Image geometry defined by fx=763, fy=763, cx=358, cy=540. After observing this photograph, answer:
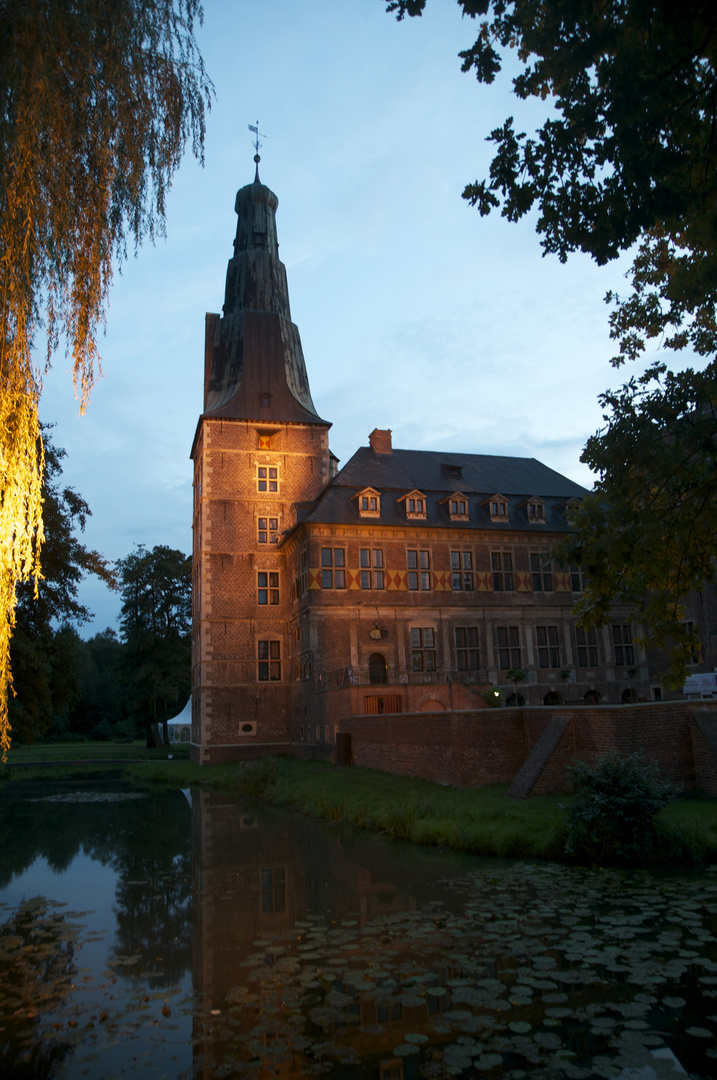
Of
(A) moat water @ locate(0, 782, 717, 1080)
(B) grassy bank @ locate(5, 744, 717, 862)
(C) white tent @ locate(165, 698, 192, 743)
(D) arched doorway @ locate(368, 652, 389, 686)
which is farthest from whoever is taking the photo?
(C) white tent @ locate(165, 698, 192, 743)

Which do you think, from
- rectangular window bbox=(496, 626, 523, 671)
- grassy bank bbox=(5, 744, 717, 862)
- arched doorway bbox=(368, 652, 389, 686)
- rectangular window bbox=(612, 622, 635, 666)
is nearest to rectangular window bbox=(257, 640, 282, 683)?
arched doorway bbox=(368, 652, 389, 686)

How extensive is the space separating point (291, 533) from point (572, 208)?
2962cm

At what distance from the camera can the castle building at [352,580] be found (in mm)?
32375

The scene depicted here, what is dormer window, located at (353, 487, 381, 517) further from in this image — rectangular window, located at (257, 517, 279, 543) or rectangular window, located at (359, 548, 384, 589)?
rectangular window, located at (257, 517, 279, 543)

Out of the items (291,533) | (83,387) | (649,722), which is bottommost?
(649,722)

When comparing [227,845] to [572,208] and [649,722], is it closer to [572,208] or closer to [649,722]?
[649,722]

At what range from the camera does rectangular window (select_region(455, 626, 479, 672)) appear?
33.8m

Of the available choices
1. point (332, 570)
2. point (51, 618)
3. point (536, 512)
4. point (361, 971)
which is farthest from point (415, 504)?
point (361, 971)

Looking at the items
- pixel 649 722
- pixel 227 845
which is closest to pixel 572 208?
pixel 649 722

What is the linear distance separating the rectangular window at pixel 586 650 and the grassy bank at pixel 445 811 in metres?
14.6

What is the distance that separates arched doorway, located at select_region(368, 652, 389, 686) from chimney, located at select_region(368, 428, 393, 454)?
10690 mm

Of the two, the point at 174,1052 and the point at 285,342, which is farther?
the point at 285,342

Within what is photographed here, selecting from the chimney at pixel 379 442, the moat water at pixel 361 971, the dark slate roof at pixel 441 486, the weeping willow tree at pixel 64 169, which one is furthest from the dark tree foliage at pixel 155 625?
the weeping willow tree at pixel 64 169

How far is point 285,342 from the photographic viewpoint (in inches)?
1654
